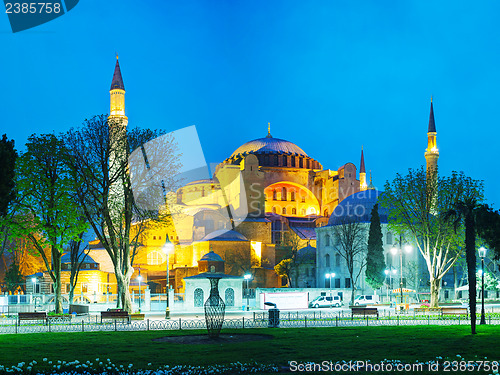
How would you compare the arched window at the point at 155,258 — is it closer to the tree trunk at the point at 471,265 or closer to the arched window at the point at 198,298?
the arched window at the point at 198,298

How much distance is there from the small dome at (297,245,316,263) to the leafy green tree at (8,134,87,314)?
33.1m

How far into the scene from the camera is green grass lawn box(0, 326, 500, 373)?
13.3 m

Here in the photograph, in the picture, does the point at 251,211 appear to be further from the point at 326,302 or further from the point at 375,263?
the point at 326,302

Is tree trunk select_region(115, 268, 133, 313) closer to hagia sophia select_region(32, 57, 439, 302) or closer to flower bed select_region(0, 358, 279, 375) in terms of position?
flower bed select_region(0, 358, 279, 375)

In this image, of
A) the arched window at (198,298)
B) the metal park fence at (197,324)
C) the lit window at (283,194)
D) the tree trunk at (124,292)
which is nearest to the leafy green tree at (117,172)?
the tree trunk at (124,292)

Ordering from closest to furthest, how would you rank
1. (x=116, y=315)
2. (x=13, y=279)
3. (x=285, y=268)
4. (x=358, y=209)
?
1. (x=116, y=315)
2. (x=13, y=279)
3. (x=358, y=209)
4. (x=285, y=268)

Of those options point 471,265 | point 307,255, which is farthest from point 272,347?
point 307,255

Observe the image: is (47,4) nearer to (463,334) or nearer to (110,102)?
(463,334)

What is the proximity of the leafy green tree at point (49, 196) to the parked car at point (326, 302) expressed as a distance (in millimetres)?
17516

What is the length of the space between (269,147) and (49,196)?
5329 centimetres

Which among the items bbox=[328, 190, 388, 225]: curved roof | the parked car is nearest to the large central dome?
bbox=[328, 190, 388, 225]: curved roof

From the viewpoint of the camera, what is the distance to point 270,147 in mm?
79625

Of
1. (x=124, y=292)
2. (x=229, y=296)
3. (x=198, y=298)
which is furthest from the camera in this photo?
(x=229, y=296)

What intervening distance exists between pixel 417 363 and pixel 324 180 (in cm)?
6369
